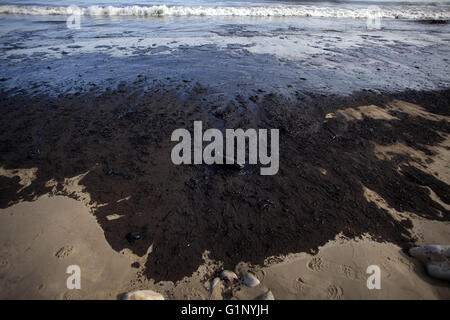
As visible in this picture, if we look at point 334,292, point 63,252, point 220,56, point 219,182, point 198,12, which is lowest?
point 334,292

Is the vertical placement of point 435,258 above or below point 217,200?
below

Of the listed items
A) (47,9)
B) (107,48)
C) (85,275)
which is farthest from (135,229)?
(47,9)

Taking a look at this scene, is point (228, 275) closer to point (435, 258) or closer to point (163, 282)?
point (163, 282)

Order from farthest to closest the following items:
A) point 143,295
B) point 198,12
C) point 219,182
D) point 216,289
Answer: point 198,12 < point 219,182 < point 216,289 < point 143,295

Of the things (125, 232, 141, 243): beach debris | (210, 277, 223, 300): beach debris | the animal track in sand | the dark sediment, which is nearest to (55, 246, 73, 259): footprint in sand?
the dark sediment

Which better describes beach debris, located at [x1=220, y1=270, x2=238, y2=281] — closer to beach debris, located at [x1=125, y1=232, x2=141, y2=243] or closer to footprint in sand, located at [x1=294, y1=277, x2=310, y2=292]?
footprint in sand, located at [x1=294, y1=277, x2=310, y2=292]

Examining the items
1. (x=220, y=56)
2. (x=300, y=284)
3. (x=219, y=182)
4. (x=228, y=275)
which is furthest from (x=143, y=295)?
(x=220, y=56)
